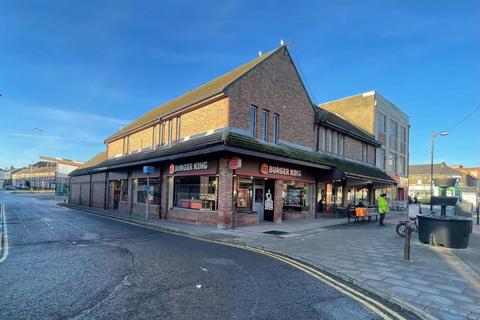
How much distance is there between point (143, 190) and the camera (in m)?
23.0

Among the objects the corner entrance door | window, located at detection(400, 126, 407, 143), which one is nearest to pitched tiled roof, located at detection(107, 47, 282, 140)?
the corner entrance door

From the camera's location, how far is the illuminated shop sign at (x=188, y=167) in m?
16.5

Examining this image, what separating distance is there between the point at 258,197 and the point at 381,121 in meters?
25.8

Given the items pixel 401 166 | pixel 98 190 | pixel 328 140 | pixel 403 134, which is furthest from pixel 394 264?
pixel 403 134

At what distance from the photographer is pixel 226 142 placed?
13.9 meters

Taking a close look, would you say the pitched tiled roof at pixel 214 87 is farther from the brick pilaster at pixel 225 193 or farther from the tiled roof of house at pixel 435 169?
the tiled roof of house at pixel 435 169

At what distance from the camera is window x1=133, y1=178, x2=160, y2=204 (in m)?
21.1

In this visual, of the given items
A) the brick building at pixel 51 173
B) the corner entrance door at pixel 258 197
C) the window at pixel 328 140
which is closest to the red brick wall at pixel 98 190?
the corner entrance door at pixel 258 197

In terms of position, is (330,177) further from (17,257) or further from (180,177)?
(17,257)

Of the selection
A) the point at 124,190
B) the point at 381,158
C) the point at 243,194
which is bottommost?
Answer: the point at 124,190

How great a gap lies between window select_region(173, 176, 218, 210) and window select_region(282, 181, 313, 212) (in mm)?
5095

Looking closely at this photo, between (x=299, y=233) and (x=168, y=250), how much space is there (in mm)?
6657

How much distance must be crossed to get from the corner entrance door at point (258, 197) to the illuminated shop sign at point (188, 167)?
3332 mm

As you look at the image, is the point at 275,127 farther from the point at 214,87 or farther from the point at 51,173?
the point at 51,173
